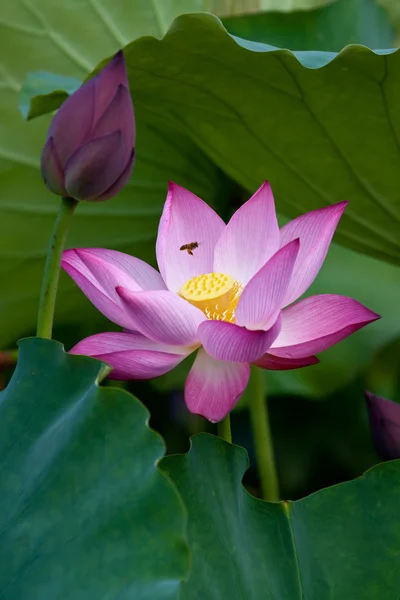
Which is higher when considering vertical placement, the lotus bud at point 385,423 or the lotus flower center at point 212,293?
the lotus flower center at point 212,293

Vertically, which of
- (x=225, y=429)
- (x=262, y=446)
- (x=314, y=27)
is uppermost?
(x=314, y=27)

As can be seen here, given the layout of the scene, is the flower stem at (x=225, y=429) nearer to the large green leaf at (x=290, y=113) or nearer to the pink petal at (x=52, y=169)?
the pink petal at (x=52, y=169)

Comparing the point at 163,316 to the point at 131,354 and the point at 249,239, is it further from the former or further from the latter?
the point at 249,239

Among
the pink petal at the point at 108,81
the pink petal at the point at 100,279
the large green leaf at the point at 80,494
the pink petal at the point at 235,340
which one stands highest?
the pink petal at the point at 108,81

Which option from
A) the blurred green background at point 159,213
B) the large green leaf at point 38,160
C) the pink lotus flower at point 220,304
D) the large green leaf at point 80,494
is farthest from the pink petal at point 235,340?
the large green leaf at point 38,160

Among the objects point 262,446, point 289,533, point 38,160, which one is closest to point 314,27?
point 38,160

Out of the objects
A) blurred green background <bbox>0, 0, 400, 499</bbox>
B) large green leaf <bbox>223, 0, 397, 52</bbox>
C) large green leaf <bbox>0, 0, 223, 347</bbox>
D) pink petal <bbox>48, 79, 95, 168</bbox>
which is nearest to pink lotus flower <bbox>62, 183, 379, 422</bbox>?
pink petal <bbox>48, 79, 95, 168</bbox>

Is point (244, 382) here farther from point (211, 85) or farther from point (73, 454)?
point (211, 85)
